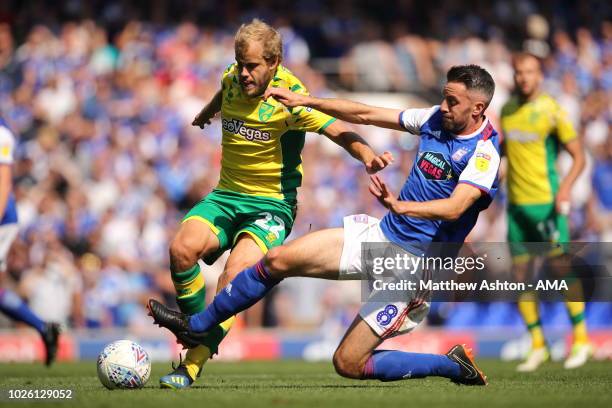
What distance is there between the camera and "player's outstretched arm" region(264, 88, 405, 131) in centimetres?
823

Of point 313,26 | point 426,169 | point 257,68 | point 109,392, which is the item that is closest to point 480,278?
point 426,169

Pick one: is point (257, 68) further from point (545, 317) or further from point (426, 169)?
point (545, 317)

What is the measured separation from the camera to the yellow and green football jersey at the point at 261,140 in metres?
9.02

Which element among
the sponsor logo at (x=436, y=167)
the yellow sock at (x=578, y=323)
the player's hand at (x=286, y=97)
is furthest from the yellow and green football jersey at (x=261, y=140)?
the yellow sock at (x=578, y=323)

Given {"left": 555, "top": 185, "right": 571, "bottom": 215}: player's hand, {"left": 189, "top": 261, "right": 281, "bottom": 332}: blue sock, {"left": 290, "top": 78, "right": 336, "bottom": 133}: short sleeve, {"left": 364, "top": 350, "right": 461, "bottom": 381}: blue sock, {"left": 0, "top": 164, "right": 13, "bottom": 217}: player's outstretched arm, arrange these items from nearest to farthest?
Result: {"left": 189, "top": 261, "right": 281, "bottom": 332}: blue sock, {"left": 364, "top": 350, "right": 461, "bottom": 381}: blue sock, {"left": 290, "top": 78, "right": 336, "bottom": 133}: short sleeve, {"left": 0, "top": 164, "right": 13, "bottom": 217}: player's outstretched arm, {"left": 555, "top": 185, "right": 571, "bottom": 215}: player's hand

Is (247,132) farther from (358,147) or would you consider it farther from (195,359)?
(195,359)

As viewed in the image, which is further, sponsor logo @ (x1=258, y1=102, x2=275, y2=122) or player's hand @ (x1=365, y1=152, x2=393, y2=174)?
sponsor logo @ (x1=258, y1=102, x2=275, y2=122)

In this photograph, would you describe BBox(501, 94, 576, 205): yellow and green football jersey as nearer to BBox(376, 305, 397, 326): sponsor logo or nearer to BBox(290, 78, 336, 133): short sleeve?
BBox(290, 78, 336, 133): short sleeve

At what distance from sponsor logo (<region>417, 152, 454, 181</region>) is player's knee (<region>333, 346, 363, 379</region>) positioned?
1.49m

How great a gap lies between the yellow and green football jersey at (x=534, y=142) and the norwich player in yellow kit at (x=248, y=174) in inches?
131

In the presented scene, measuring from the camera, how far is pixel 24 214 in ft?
56.1

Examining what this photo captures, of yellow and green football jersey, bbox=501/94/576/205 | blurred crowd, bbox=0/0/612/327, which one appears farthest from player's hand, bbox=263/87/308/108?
blurred crowd, bbox=0/0/612/327

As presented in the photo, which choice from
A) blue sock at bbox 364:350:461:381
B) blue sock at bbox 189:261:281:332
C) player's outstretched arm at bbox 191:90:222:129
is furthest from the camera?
player's outstretched arm at bbox 191:90:222:129

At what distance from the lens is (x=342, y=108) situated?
846 centimetres
